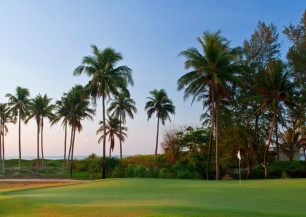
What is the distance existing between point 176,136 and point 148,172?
9.42 meters

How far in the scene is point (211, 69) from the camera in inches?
1437

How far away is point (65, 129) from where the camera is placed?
A: 6250 cm

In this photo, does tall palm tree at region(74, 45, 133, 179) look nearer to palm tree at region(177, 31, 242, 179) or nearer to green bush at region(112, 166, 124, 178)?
green bush at region(112, 166, 124, 178)

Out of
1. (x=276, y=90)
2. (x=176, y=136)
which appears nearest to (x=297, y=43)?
(x=276, y=90)

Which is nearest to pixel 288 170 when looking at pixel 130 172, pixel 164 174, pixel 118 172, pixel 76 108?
pixel 164 174

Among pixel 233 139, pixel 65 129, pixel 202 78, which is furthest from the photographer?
pixel 65 129

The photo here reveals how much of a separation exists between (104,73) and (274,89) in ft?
60.8

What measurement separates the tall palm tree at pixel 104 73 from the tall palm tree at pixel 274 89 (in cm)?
1492

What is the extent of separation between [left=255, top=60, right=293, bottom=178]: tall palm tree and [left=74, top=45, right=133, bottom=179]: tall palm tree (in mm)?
14919

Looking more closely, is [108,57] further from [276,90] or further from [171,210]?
[171,210]

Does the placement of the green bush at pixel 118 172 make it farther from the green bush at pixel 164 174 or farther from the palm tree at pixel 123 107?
the palm tree at pixel 123 107

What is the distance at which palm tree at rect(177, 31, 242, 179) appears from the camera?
36531 millimetres

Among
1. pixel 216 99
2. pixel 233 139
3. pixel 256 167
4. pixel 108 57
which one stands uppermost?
pixel 108 57

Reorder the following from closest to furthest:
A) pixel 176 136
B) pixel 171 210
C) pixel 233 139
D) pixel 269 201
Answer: pixel 171 210, pixel 269 201, pixel 233 139, pixel 176 136
